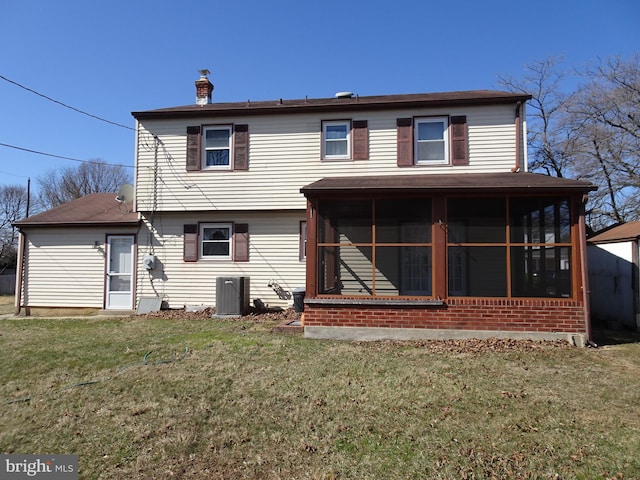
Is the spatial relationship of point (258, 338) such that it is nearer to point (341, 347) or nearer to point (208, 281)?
point (341, 347)

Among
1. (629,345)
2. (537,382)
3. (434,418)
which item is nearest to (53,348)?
(434,418)

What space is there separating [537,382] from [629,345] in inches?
138

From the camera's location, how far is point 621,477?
9.78 feet

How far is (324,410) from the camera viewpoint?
13.9ft

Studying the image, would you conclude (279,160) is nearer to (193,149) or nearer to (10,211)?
(193,149)

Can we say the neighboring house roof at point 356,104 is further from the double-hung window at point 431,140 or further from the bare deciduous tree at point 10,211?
the bare deciduous tree at point 10,211

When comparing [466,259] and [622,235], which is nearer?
[466,259]

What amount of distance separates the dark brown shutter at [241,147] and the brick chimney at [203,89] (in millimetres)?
2763

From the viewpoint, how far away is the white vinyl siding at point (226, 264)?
11.2 metres

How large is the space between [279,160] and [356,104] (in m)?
2.61

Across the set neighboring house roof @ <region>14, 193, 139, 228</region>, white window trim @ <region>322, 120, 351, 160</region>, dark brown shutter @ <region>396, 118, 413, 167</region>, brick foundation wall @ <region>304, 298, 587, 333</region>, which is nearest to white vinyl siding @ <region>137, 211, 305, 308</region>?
neighboring house roof @ <region>14, 193, 139, 228</region>

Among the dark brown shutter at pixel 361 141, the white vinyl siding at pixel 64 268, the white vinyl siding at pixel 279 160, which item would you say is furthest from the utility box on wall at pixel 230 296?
the dark brown shutter at pixel 361 141

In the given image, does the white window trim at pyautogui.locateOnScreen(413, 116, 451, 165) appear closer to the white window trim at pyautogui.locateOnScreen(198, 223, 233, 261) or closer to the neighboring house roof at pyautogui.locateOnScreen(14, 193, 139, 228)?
the white window trim at pyautogui.locateOnScreen(198, 223, 233, 261)

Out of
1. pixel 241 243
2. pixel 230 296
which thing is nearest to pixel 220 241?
pixel 241 243
